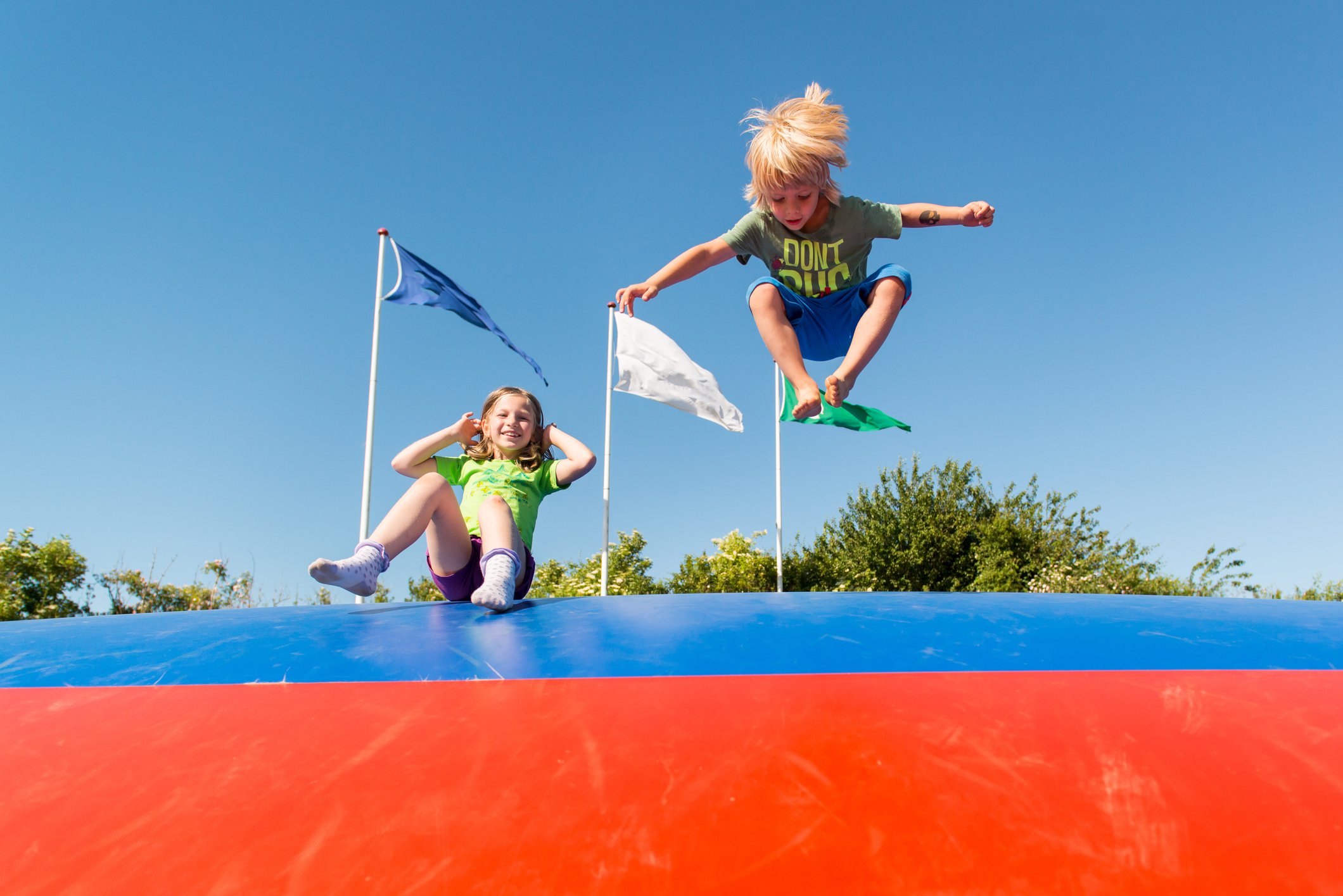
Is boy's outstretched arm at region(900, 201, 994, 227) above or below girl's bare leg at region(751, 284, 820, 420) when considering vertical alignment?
above

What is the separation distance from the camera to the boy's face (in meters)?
2.79

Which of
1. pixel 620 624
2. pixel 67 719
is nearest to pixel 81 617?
pixel 67 719

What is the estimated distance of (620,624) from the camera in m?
1.88

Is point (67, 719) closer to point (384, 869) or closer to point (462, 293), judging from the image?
point (384, 869)

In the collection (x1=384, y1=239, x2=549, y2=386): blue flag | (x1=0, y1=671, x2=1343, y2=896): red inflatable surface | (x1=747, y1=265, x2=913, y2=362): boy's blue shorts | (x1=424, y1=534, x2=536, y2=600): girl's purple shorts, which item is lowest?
(x1=0, y1=671, x2=1343, y2=896): red inflatable surface

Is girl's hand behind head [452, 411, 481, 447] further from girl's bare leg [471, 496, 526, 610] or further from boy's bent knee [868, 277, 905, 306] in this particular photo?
boy's bent knee [868, 277, 905, 306]

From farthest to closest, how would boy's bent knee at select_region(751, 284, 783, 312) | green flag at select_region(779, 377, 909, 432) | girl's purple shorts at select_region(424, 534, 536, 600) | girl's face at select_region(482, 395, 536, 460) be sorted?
green flag at select_region(779, 377, 909, 432), girl's face at select_region(482, 395, 536, 460), boy's bent knee at select_region(751, 284, 783, 312), girl's purple shorts at select_region(424, 534, 536, 600)

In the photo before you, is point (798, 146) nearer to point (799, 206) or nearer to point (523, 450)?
point (799, 206)

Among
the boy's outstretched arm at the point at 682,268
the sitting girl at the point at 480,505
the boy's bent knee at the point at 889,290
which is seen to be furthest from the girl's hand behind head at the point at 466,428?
the boy's bent knee at the point at 889,290

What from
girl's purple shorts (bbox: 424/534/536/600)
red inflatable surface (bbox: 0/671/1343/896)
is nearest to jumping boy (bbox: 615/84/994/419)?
girl's purple shorts (bbox: 424/534/536/600)

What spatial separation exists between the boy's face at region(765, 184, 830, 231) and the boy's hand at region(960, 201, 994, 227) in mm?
538

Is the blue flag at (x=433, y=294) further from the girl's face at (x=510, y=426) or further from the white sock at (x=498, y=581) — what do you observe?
the white sock at (x=498, y=581)

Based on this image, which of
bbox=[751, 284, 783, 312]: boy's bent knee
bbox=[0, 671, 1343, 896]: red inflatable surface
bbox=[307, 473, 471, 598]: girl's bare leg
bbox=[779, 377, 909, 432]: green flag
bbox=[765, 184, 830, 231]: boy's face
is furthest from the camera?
bbox=[779, 377, 909, 432]: green flag

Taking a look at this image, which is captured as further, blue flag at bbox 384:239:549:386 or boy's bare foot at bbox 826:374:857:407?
blue flag at bbox 384:239:549:386
